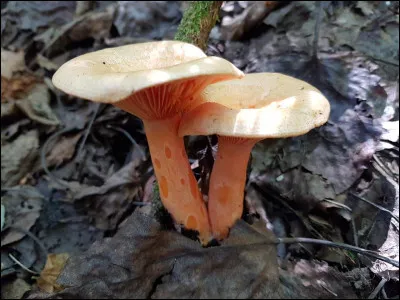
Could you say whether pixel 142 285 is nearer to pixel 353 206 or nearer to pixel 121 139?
pixel 353 206

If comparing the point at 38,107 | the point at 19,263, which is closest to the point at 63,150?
the point at 38,107

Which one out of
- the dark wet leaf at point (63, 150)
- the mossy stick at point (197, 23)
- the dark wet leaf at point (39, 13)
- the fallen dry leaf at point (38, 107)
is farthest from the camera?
the dark wet leaf at point (39, 13)

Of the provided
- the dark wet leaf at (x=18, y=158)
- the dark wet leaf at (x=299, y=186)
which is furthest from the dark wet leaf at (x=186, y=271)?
the dark wet leaf at (x=18, y=158)

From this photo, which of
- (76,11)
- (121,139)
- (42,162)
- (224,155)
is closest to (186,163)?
(224,155)

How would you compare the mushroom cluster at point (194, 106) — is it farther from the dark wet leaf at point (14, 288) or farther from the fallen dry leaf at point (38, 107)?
the fallen dry leaf at point (38, 107)

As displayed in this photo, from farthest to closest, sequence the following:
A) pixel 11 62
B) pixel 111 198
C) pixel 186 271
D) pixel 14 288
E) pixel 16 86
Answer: pixel 11 62 → pixel 16 86 → pixel 111 198 → pixel 14 288 → pixel 186 271

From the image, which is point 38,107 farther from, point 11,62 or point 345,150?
point 345,150
